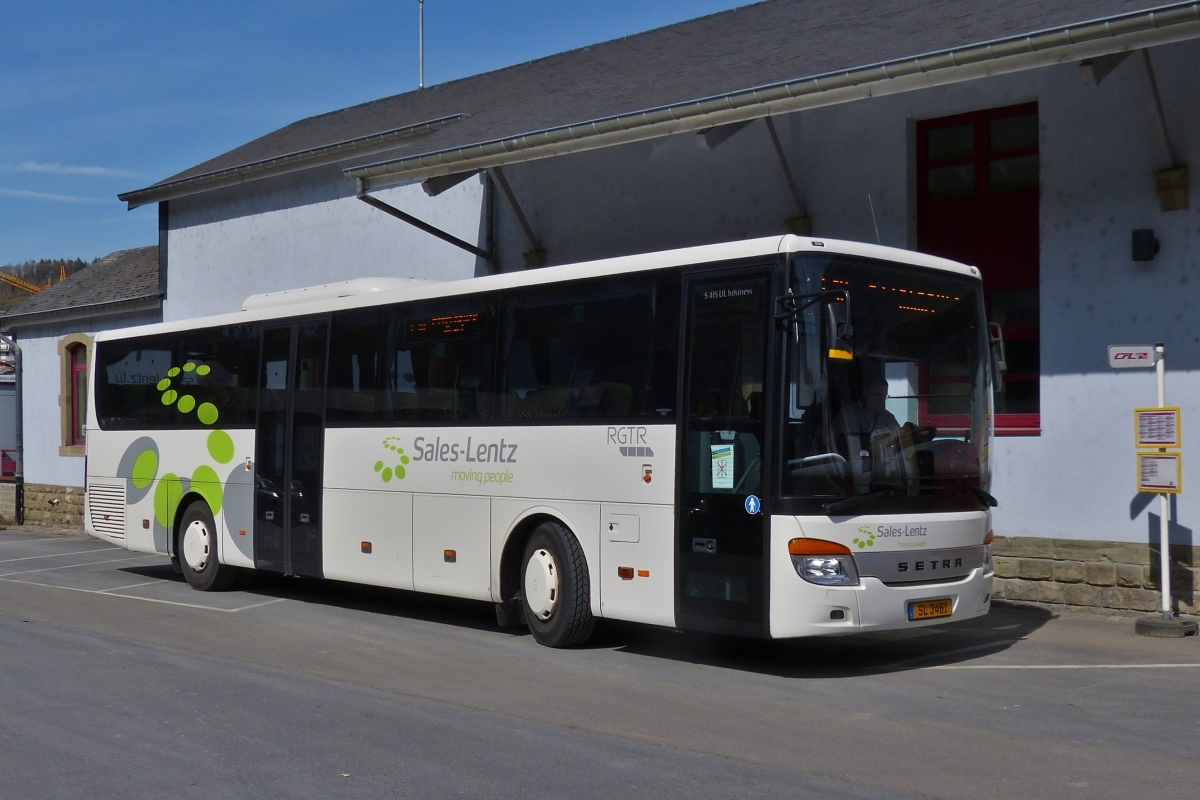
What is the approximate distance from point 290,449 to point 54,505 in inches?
607

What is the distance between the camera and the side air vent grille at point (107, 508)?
16062mm

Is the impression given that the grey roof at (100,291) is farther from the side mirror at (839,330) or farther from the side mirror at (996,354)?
the side mirror at (839,330)

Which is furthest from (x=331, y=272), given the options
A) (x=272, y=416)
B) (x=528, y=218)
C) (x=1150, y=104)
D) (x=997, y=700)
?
(x=997, y=700)

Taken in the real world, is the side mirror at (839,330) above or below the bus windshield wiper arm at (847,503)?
above

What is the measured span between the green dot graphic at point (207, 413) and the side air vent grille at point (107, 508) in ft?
6.69

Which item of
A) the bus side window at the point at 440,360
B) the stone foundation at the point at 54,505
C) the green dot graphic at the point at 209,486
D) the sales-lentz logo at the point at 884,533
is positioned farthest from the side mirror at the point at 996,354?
the stone foundation at the point at 54,505

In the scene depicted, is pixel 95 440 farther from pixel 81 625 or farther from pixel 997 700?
pixel 997 700

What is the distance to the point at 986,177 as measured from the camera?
13508 mm

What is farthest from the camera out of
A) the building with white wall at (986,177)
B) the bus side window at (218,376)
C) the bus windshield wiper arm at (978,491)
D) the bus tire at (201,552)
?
the bus tire at (201,552)

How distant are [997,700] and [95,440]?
39.9 ft

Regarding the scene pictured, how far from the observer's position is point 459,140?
52.9 feet

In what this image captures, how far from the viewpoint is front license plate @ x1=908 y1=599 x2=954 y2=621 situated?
905 centimetres

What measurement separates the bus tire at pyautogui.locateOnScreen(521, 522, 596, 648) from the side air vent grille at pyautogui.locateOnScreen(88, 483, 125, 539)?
7376mm

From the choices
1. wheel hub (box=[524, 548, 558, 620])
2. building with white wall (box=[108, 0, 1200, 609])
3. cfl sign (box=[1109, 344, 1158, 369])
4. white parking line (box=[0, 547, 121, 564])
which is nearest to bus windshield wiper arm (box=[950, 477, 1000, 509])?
cfl sign (box=[1109, 344, 1158, 369])
